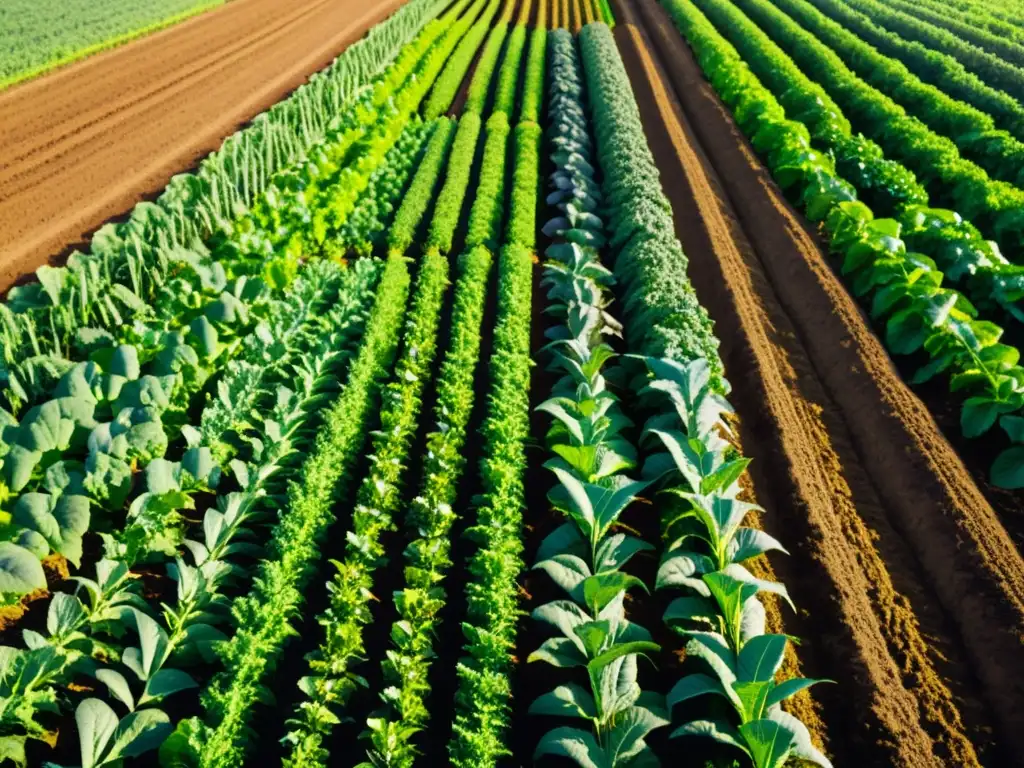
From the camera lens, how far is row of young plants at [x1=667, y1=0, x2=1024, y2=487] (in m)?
7.09

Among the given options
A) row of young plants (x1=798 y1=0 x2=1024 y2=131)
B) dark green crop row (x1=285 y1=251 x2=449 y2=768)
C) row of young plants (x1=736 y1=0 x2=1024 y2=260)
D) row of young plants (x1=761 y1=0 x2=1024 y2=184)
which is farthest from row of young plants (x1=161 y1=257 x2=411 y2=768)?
row of young plants (x1=798 y1=0 x2=1024 y2=131)

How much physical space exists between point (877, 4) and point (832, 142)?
56.0ft

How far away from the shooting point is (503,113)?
15.7m

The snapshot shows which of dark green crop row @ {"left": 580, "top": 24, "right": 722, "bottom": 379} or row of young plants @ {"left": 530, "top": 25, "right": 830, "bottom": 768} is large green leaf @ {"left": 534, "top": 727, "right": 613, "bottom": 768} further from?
dark green crop row @ {"left": 580, "top": 24, "right": 722, "bottom": 379}

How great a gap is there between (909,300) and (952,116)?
26.6 ft

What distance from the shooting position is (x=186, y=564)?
18.5 feet

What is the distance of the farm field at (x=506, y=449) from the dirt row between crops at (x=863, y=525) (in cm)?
3

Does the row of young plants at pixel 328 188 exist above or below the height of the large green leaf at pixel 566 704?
above

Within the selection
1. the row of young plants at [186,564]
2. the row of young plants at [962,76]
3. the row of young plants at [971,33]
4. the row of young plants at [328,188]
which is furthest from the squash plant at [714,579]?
the row of young plants at [971,33]

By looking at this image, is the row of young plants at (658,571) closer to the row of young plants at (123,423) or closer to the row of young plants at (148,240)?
the row of young plants at (123,423)

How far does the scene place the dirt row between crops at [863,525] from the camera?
4.93m

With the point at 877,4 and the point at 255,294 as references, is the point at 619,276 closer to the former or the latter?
the point at 255,294

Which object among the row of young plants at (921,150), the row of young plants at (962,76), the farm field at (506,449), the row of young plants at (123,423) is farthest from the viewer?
the row of young plants at (962,76)

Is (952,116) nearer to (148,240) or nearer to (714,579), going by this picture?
(714,579)
